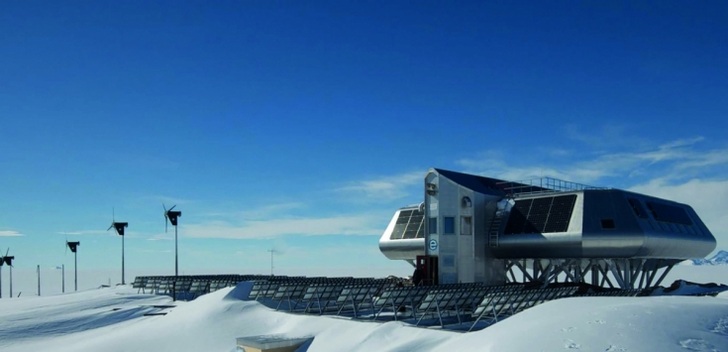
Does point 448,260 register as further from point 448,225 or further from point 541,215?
point 541,215

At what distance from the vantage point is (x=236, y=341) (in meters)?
26.9

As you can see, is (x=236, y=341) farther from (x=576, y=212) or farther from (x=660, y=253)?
(x=660, y=253)

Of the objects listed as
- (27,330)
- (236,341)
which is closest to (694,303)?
(236,341)

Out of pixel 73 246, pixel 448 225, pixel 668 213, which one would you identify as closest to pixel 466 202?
pixel 448 225

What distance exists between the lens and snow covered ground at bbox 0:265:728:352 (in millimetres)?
15305

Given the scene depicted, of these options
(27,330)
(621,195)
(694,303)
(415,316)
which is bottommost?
(27,330)

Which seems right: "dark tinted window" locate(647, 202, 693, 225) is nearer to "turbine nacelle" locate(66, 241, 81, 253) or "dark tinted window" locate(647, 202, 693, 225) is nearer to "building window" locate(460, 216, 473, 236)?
"building window" locate(460, 216, 473, 236)

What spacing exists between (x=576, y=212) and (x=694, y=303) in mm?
22382

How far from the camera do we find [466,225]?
43781mm

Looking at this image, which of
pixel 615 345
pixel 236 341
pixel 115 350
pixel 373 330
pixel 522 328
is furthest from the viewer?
pixel 115 350

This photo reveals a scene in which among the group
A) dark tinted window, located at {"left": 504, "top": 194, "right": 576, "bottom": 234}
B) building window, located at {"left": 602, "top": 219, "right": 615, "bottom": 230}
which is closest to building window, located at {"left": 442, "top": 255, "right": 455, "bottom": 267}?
dark tinted window, located at {"left": 504, "top": 194, "right": 576, "bottom": 234}

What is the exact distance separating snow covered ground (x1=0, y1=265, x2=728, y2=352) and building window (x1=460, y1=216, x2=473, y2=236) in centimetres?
1727

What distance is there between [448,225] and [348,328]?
60.6ft

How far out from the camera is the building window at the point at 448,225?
43.1m
